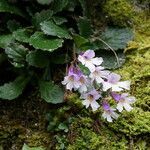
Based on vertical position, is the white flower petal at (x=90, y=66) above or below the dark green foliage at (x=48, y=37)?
above

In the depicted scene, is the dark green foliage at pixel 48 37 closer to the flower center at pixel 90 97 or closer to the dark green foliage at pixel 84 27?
the dark green foliage at pixel 84 27

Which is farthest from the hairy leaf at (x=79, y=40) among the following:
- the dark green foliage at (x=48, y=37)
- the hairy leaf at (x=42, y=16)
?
the hairy leaf at (x=42, y=16)

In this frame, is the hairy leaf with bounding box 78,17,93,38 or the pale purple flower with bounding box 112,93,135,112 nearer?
the pale purple flower with bounding box 112,93,135,112

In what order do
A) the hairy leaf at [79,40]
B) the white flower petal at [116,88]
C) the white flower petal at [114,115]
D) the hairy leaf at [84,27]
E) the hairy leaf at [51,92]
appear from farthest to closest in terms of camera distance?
the hairy leaf at [84,27] → the hairy leaf at [79,40] → the hairy leaf at [51,92] → the white flower petal at [114,115] → the white flower petal at [116,88]

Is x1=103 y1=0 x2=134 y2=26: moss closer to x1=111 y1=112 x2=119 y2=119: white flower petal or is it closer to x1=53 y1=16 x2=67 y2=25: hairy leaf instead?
x1=53 y1=16 x2=67 y2=25: hairy leaf

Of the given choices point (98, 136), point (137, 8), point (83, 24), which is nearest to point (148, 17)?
point (137, 8)

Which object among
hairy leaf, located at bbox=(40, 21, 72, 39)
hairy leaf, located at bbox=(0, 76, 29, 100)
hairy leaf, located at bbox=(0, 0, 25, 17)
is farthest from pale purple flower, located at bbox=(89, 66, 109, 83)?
hairy leaf, located at bbox=(0, 0, 25, 17)

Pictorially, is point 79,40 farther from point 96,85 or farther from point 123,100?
point 123,100
